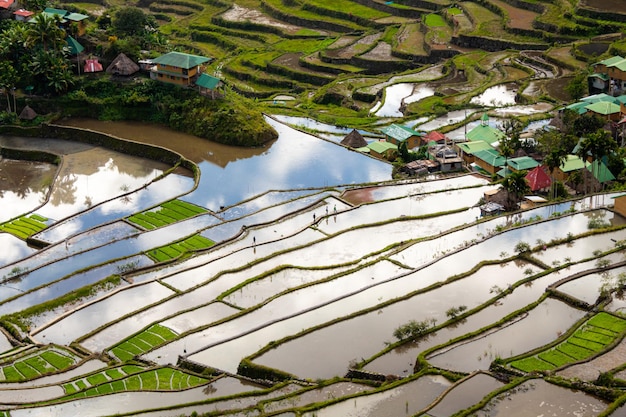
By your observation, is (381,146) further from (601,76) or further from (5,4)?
(5,4)

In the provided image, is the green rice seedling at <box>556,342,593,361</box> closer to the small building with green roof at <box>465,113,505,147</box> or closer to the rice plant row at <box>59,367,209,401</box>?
the rice plant row at <box>59,367,209,401</box>

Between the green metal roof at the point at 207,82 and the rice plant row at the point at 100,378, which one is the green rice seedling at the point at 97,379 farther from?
the green metal roof at the point at 207,82

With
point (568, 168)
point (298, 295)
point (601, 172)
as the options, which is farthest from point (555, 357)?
point (568, 168)

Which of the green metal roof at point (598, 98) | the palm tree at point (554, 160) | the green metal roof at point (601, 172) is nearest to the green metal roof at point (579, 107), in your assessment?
the green metal roof at point (598, 98)

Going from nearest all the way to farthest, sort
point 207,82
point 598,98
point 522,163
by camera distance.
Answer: point 522,163, point 598,98, point 207,82

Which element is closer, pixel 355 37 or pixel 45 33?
pixel 45 33

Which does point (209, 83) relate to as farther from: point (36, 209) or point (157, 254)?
point (157, 254)

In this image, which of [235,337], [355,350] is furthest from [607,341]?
[235,337]
